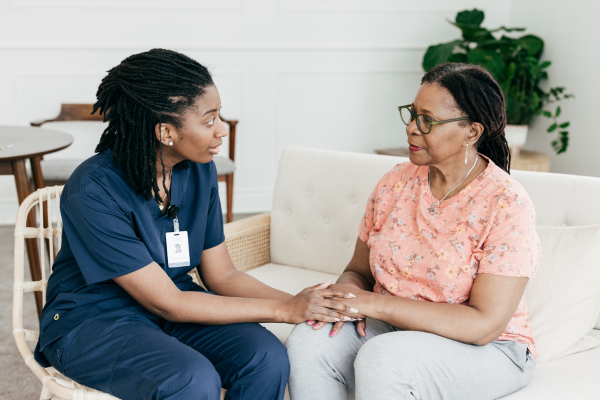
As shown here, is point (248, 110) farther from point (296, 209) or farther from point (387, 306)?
point (387, 306)

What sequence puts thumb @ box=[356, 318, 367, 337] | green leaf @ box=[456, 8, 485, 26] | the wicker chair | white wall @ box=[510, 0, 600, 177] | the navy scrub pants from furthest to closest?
green leaf @ box=[456, 8, 485, 26], white wall @ box=[510, 0, 600, 177], thumb @ box=[356, 318, 367, 337], the wicker chair, the navy scrub pants

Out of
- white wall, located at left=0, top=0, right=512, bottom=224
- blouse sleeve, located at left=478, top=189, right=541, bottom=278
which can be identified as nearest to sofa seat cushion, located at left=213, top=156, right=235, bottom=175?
white wall, located at left=0, top=0, right=512, bottom=224

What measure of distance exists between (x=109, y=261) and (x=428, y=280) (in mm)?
742

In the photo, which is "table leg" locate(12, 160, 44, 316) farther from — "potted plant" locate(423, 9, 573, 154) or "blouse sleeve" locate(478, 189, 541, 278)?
"potted plant" locate(423, 9, 573, 154)

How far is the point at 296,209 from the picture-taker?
6.80ft

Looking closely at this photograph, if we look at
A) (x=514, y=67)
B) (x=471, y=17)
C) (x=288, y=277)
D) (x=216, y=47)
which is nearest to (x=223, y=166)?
(x=216, y=47)

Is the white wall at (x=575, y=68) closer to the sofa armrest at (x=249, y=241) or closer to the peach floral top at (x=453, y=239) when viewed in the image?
the sofa armrest at (x=249, y=241)

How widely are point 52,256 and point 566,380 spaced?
1445 mm

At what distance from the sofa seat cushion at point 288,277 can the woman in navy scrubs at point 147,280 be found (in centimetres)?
46

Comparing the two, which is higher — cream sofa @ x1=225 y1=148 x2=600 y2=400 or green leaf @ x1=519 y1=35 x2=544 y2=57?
green leaf @ x1=519 y1=35 x2=544 y2=57

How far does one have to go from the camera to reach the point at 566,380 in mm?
1395

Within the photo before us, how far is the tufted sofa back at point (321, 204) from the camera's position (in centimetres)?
196

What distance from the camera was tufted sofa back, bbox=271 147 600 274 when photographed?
1956 millimetres

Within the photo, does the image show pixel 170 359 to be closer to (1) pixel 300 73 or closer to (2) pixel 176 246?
(2) pixel 176 246
